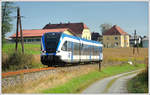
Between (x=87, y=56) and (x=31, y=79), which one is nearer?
(x=31, y=79)

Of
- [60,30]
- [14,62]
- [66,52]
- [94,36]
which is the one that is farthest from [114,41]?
[66,52]

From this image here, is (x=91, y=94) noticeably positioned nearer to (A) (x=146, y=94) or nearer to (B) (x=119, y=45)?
(A) (x=146, y=94)

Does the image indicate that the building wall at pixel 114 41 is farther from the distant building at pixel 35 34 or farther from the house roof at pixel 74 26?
the distant building at pixel 35 34

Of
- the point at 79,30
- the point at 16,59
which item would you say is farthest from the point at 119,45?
the point at 16,59

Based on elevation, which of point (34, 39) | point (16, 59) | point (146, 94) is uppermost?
point (34, 39)

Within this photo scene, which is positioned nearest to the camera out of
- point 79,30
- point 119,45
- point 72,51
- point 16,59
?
point 72,51

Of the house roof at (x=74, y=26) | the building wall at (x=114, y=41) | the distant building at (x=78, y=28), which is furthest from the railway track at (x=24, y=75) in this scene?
the building wall at (x=114, y=41)

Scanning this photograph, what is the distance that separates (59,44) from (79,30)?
1237cm

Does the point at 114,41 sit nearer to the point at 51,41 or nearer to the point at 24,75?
the point at 51,41

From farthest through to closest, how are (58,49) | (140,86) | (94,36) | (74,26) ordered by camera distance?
(94,36) → (74,26) → (58,49) → (140,86)

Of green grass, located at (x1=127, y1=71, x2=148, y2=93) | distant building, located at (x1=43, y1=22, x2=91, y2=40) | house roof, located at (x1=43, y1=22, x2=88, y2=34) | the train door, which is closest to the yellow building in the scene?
distant building, located at (x1=43, y1=22, x2=91, y2=40)

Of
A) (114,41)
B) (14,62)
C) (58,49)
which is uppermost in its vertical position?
(114,41)

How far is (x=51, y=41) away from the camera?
22797 millimetres

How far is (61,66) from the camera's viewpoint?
25062 mm
